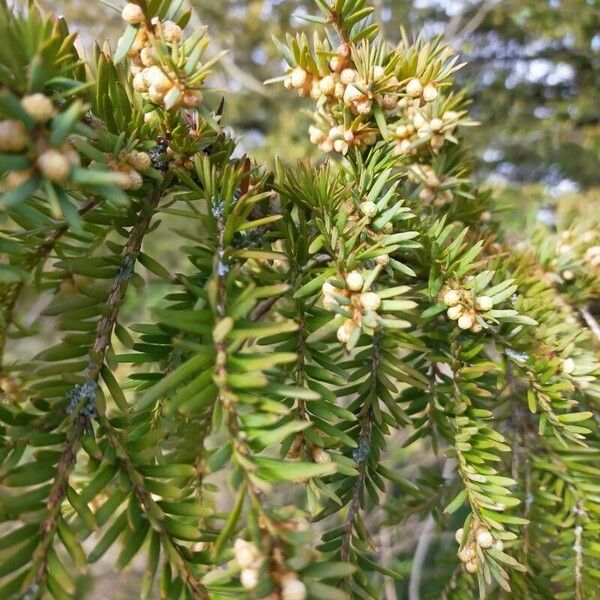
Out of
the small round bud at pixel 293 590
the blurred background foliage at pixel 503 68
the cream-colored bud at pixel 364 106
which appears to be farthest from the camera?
the blurred background foliage at pixel 503 68

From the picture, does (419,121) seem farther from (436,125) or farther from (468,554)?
(468,554)

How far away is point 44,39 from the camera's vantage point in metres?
0.29

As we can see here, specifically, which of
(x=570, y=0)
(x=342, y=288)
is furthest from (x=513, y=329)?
(x=570, y=0)

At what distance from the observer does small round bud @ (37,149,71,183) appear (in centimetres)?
26

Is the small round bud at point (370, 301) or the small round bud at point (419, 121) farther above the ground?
the small round bud at point (419, 121)

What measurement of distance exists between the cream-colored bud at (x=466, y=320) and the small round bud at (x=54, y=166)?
0.31 meters

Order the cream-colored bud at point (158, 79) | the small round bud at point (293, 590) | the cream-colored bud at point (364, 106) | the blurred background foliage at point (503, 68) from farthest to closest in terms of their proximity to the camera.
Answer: the blurred background foliage at point (503, 68) → the cream-colored bud at point (364, 106) → the cream-colored bud at point (158, 79) → the small round bud at point (293, 590)

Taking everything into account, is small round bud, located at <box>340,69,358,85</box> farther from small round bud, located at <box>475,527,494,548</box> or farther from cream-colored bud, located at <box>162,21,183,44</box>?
small round bud, located at <box>475,527,494,548</box>

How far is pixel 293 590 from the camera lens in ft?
0.84

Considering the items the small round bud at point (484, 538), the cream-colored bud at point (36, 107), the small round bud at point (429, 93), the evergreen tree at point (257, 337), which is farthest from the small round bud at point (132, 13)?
the small round bud at point (484, 538)

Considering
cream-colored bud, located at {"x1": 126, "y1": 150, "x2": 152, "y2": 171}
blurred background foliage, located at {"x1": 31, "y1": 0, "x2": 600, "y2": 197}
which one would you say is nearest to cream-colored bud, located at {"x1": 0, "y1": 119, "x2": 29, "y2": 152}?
cream-colored bud, located at {"x1": 126, "y1": 150, "x2": 152, "y2": 171}

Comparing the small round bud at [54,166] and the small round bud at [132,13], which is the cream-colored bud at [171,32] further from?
the small round bud at [54,166]

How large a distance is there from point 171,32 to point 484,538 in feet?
1.45

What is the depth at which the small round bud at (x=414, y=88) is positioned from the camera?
47 cm
